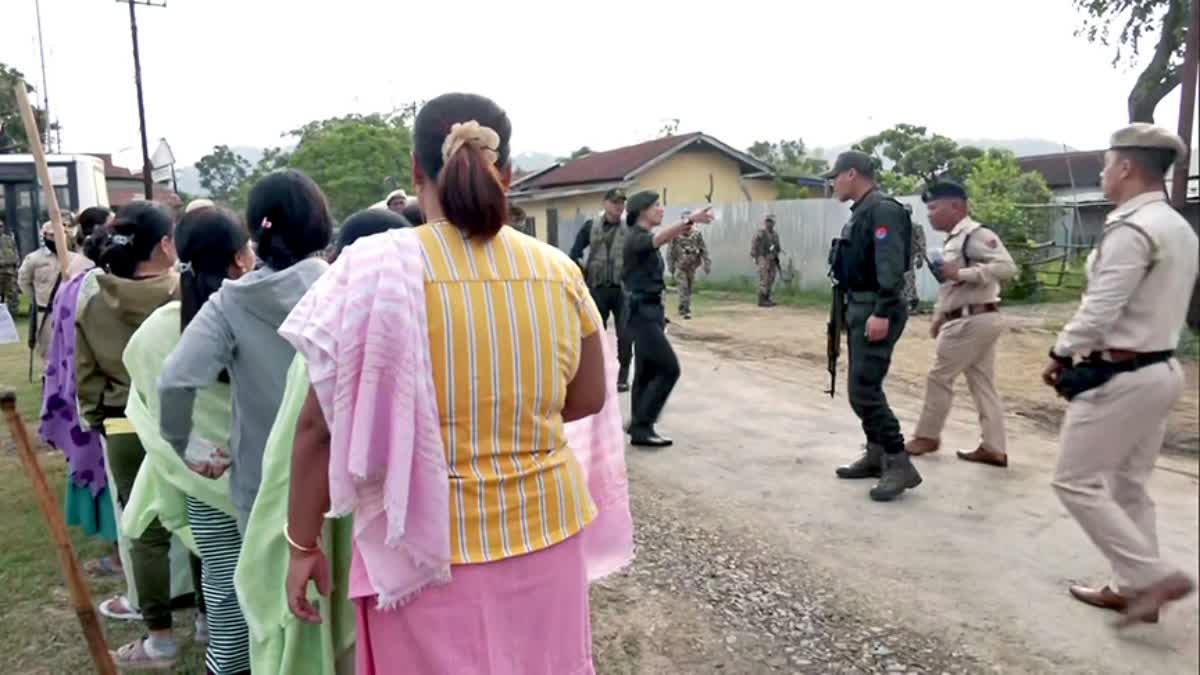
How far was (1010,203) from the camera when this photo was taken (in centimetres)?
915

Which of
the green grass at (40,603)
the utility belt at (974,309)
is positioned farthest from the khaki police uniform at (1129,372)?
the utility belt at (974,309)

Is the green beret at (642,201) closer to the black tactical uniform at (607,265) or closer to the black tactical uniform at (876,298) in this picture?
the black tactical uniform at (607,265)

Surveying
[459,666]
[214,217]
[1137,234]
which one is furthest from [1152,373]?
[214,217]

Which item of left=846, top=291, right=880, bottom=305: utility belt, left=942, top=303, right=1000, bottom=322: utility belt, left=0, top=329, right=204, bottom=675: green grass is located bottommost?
left=0, top=329, right=204, bottom=675: green grass

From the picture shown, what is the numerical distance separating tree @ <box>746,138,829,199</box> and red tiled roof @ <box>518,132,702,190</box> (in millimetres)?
2999

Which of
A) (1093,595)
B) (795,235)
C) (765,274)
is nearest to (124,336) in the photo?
(1093,595)

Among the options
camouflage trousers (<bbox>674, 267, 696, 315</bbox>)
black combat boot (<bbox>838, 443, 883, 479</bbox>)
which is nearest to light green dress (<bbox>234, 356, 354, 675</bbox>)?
black combat boot (<bbox>838, 443, 883, 479</bbox>)

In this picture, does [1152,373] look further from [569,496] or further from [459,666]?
[459,666]

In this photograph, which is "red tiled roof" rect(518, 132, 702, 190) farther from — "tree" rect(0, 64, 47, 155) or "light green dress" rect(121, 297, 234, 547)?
"light green dress" rect(121, 297, 234, 547)

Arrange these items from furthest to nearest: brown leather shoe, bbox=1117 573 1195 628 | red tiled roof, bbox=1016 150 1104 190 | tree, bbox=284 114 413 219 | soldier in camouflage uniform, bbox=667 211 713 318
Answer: tree, bbox=284 114 413 219 < soldier in camouflage uniform, bbox=667 211 713 318 < red tiled roof, bbox=1016 150 1104 190 < brown leather shoe, bbox=1117 573 1195 628

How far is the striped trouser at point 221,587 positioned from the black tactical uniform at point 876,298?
10.7 feet

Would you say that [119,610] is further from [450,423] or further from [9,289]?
[9,289]

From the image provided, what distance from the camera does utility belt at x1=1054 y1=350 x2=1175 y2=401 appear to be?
2048 millimetres

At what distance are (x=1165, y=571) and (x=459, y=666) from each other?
1.19m
